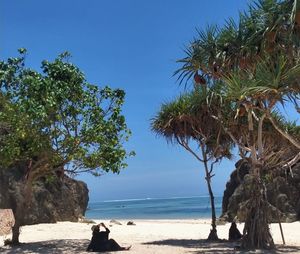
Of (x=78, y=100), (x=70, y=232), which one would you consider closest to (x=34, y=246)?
(x=78, y=100)

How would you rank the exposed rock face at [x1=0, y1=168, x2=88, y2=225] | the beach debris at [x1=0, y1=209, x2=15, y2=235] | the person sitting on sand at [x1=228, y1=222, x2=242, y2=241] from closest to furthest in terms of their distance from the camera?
1. the person sitting on sand at [x1=228, y1=222, x2=242, y2=241]
2. the beach debris at [x1=0, y1=209, x2=15, y2=235]
3. the exposed rock face at [x1=0, y1=168, x2=88, y2=225]

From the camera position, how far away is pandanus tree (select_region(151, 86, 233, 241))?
54.4 feet

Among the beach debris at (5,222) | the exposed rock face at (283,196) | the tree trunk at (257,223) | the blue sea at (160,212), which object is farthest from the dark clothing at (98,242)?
the blue sea at (160,212)

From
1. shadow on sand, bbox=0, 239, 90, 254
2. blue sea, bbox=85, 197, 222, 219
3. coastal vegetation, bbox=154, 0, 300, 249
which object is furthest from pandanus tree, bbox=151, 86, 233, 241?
blue sea, bbox=85, 197, 222, 219

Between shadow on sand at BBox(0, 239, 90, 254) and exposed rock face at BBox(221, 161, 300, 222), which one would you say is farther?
exposed rock face at BBox(221, 161, 300, 222)

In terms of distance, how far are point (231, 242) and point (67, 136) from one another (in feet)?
20.9

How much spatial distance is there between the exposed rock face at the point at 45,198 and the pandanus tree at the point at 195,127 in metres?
6.83

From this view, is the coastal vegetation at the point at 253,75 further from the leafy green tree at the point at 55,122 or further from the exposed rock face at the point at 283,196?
the exposed rock face at the point at 283,196

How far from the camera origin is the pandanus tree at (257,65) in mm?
11094

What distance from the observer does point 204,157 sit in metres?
17.9

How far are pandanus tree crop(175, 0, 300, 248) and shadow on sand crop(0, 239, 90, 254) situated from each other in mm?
4733

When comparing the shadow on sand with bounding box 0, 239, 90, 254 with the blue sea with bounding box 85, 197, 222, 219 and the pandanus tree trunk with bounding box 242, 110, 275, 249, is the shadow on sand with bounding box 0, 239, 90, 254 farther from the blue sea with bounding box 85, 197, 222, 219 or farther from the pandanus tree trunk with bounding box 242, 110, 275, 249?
the blue sea with bounding box 85, 197, 222, 219

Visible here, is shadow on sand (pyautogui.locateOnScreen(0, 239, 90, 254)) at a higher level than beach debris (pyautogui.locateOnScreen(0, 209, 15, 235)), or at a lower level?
lower

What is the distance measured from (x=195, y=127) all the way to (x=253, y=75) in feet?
19.1
